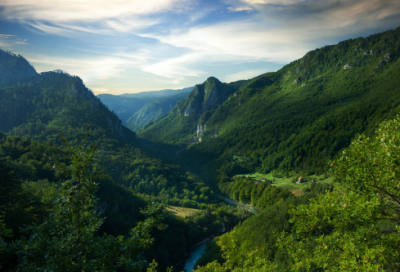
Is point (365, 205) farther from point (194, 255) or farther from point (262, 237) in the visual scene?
point (194, 255)

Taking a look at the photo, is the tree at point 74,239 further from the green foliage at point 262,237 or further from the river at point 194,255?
→ the river at point 194,255

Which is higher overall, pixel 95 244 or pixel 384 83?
pixel 384 83

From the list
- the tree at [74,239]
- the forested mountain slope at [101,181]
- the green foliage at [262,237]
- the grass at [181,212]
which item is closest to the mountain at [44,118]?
the forested mountain slope at [101,181]

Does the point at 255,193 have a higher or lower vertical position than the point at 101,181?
lower

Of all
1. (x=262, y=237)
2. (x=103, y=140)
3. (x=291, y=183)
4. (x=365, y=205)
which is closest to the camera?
(x=365, y=205)

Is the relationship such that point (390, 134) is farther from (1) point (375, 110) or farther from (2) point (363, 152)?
(1) point (375, 110)

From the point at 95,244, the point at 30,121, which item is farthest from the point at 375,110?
the point at 30,121

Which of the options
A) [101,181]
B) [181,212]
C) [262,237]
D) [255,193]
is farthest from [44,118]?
[262,237]
